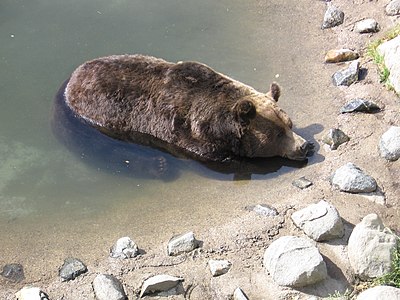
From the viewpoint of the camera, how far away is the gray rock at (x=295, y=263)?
6496 millimetres

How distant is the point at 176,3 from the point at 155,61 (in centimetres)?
237

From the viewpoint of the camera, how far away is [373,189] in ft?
25.1

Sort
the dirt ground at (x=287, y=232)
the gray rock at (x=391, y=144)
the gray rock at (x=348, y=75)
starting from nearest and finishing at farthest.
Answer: the dirt ground at (x=287, y=232), the gray rock at (x=391, y=144), the gray rock at (x=348, y=75)

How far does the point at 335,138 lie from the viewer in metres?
Result: 8.74

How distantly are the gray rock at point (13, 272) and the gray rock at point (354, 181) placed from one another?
3.45 metres

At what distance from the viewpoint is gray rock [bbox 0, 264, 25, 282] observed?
7.17 metres

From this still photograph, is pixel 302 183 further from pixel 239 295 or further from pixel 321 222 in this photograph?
pixel 239 295

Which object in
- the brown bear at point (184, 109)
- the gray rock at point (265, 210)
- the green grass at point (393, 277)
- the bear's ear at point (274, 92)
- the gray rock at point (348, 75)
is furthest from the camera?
the gray rock at point (348, 75)

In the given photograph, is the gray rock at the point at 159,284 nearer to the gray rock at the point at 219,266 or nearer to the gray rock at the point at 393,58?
the gray rock at the point at 219,266

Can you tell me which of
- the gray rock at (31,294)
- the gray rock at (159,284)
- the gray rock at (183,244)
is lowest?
the gray rock at (31,294)

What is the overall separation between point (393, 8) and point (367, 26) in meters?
0.46

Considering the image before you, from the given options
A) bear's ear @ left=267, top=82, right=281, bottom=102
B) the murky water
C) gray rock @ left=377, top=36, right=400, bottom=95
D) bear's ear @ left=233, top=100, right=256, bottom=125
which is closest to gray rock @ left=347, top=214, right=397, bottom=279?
the murky water

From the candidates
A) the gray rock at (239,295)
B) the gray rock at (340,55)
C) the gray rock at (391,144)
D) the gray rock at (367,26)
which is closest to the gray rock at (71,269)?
the gray rock at (239,295)

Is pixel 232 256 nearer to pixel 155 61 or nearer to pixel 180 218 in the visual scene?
pixel 180 218
